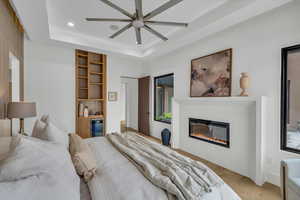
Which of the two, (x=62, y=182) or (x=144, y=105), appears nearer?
(x=62, y=182)

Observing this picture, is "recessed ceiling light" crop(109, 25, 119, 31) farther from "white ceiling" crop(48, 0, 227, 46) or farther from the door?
the door

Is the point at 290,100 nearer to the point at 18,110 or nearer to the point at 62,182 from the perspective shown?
the point at 62,182

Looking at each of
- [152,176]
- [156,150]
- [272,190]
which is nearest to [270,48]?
[272,190]

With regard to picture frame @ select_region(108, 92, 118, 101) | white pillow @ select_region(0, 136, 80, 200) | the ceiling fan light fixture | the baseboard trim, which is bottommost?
the baseboard trim

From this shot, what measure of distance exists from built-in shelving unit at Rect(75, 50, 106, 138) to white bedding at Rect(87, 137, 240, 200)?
3.04 metres

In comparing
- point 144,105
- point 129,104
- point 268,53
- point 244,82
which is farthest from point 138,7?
point 129,104

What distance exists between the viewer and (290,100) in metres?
2.08

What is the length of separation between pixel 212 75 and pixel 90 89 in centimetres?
355

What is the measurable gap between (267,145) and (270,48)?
1556mm

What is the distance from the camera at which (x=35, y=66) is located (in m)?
3.55

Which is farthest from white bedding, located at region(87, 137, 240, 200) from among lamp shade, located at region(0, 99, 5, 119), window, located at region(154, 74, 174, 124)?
window, located at region(154, 74, 174, 124)

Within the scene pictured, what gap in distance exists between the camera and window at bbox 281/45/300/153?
2041 mm

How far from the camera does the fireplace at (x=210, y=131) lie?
8.98ft

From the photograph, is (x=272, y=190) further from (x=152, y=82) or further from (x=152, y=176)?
(x=152, y=82)
